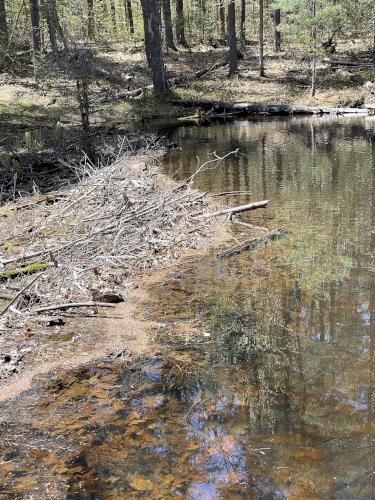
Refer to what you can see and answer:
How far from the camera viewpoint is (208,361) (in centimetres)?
551

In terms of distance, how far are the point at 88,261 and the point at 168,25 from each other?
3311cm

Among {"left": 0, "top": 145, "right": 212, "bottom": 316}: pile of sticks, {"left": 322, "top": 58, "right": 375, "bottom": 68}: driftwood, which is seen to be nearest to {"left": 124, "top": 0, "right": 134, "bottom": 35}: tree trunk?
{"left": 322, "top": 58, "right": 375, "bottom": 68}: driftwood

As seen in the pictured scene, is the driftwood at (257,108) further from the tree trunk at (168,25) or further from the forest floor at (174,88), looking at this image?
the tree trunk at (168,25)

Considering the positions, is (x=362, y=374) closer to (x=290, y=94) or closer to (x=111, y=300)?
(x=111, y=300)

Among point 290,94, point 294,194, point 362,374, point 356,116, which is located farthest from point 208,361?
point 290,94

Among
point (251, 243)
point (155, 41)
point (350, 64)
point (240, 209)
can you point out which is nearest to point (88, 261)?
point (251, 243)

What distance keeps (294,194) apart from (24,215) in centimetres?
594

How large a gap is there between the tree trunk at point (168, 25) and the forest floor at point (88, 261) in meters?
27.4

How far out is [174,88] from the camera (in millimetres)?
31281

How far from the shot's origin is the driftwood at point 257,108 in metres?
27.2

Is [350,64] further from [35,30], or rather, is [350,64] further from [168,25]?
[35,30]

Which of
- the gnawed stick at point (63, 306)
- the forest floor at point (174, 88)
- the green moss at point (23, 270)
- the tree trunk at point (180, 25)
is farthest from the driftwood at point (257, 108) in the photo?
the gnawed stick at point (63, 306)

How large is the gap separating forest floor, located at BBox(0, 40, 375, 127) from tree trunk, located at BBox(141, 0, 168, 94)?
1.04m

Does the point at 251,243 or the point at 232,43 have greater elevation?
the point at 232,43
